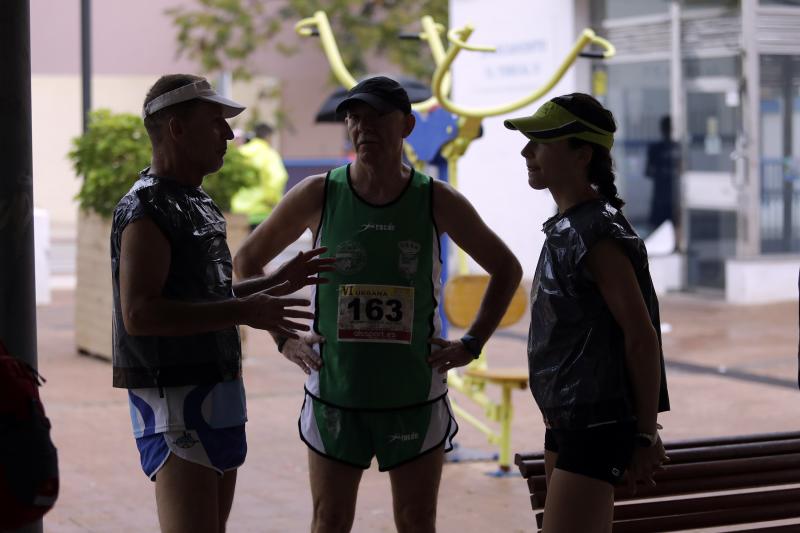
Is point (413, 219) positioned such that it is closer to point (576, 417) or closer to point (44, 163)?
point (576, 417)

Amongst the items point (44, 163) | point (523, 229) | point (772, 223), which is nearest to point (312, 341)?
point (772, 223)

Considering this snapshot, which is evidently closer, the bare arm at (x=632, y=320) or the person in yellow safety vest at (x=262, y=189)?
the bare arm at (x=632, y=320)

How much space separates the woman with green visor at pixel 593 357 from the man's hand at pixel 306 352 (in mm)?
834

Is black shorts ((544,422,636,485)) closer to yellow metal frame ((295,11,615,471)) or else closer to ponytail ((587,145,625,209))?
ponytail ((587,145,625,209))

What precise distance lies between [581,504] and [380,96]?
1.44 meters

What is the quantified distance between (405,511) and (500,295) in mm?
813

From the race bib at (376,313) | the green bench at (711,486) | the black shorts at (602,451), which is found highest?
the race bib at (376,313)

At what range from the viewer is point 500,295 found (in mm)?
4504

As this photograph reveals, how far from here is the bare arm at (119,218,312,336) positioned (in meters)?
3.50

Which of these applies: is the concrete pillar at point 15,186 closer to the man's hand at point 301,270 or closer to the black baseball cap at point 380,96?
the man's hand at point 301,270

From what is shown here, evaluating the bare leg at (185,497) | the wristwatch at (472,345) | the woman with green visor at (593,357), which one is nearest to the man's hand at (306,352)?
the wristwatch at (472,345)

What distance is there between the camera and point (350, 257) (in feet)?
13.8

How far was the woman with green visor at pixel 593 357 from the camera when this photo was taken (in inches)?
140

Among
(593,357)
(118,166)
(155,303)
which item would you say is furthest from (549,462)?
(118,166)
